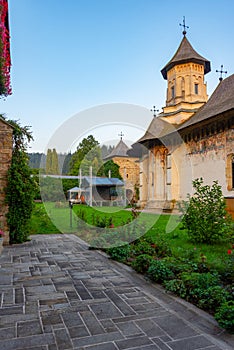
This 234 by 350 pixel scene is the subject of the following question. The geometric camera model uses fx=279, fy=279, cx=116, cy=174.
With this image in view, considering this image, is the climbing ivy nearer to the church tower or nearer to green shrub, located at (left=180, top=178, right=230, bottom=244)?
green shrub, located at (left=180, top=178, right=230, bottom=244)

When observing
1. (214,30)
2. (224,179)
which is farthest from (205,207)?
(224,179)

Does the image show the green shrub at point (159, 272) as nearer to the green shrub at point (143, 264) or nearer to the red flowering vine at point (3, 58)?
the green shrub at point (143, 264)

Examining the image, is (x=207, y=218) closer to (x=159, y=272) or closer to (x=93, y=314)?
(x=159, y=272)

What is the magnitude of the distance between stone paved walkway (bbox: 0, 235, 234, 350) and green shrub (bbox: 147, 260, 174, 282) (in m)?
0.16

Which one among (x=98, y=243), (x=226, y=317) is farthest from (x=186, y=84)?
(x=226, y=317)

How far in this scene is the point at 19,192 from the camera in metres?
7.11

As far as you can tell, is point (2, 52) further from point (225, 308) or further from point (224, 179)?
point (224, 179)

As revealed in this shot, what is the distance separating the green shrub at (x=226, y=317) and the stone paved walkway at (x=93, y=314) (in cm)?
7

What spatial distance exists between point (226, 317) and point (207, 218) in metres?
4.34

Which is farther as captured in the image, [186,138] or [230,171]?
[186,138]

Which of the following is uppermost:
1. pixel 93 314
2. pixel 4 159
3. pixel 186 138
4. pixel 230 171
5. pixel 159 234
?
pixel 186 138

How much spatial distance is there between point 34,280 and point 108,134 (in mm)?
4982

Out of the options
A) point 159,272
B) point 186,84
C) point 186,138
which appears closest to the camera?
point 159,272

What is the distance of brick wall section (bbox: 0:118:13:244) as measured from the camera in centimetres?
708
